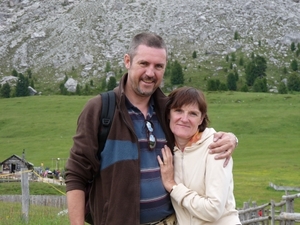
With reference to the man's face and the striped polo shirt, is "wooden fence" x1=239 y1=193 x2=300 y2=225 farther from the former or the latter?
the man's face

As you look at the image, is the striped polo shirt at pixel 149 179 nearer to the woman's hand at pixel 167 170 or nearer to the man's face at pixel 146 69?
the woman's hand at pixel 167 170

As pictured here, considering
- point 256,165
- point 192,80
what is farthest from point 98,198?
point 192,80

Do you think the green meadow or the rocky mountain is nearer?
the green meadow

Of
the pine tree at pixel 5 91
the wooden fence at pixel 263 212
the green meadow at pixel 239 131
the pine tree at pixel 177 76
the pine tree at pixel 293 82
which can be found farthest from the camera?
the pine tree at pixel 177 76

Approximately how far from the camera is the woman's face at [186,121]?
16.1 feet

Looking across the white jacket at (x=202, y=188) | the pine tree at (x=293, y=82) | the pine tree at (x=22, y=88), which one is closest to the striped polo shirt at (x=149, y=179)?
the white jacket at (x=202, y=188)

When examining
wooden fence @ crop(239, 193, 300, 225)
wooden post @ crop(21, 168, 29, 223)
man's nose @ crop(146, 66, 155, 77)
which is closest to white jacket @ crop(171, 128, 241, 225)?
man's nose @ crop(146, 66, 155, 77)

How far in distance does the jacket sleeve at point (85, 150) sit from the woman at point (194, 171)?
61 centimetres

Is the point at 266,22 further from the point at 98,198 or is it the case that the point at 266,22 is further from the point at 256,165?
the point at 98,198

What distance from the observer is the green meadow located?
36.6 metres

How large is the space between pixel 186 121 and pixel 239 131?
54335 mm

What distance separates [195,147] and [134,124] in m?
0.57

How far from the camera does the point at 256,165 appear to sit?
41906mm

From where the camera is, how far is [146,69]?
4.78 meters
